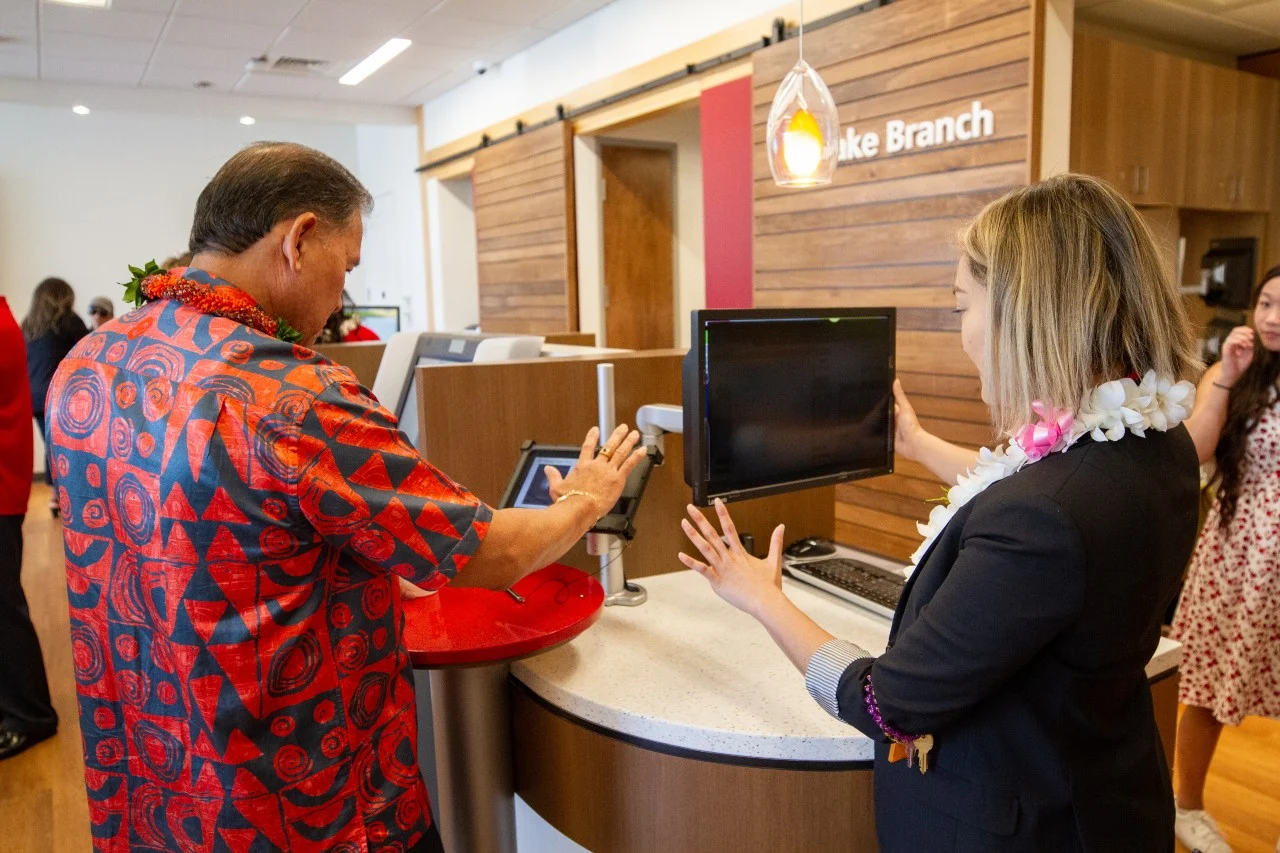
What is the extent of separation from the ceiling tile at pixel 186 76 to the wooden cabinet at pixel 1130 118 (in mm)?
5721

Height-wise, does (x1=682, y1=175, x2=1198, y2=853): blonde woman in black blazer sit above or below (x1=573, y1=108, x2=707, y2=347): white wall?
below

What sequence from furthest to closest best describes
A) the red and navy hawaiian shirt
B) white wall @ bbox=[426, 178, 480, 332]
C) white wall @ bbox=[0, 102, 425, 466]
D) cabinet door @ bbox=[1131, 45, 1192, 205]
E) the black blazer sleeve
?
1. white wall @ bbox=[426, 178, 480, 332]
2. white wall @ bbox=[0, 102, 425, 466]
3. cabinet door @ bbox=[1131, 45, 1192, 205]
4. the red and navy hawaiian shirt
5. the black blazer sleeve

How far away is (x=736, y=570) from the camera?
128 cm

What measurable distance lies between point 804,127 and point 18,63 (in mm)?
6369

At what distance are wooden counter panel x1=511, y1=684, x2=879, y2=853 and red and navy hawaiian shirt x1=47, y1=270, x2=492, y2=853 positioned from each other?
0.35 m

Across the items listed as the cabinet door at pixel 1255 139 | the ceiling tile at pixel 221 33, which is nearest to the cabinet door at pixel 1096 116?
the cabinet door at pixel 1255 139

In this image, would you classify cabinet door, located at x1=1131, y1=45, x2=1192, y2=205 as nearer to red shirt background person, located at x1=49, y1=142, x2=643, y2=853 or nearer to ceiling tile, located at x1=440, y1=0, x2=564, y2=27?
ceiling tile, located at x1=440, y1=0, x2=564, y2=27

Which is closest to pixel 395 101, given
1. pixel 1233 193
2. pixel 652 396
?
pixel 1233 193

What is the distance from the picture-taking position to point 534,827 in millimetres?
1761

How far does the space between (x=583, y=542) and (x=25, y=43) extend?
20.2ft

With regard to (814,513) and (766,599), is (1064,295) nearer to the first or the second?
(766,599)

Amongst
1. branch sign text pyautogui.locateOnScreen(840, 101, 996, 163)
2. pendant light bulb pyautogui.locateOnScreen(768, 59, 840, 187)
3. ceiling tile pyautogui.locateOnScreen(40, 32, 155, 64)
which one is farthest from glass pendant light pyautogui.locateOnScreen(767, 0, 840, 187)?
ceiling tile pyautogui.locateOnScreen(40, 32, 155, 64)

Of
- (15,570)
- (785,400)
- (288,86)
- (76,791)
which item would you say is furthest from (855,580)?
(288,86)

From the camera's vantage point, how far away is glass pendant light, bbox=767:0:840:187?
2521 millimetres
